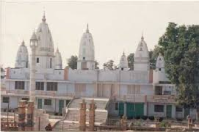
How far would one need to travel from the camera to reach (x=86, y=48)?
86.2 feet

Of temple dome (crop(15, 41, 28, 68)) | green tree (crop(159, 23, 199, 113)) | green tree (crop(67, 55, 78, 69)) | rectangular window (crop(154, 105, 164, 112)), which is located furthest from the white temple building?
green tree (crop(67, 55, 78, 69))

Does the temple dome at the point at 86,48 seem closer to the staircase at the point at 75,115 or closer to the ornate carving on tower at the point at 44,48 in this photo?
the ornate carving on tower at the point at 44,48

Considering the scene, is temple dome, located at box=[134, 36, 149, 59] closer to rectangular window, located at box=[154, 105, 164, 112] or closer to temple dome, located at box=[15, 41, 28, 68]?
rectangular window, located at box=[154, 105, 164, 112]

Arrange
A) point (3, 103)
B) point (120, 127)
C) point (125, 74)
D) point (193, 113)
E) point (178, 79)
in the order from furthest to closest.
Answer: point (3, 103) < point (125, 74) < point (193, 113) < point (178, 79) < point (120, 127)

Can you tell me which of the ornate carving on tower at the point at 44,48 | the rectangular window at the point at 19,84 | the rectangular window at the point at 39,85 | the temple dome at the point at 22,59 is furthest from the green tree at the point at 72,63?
the rectangular window at the point at 39,85

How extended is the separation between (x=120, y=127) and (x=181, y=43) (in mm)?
5885

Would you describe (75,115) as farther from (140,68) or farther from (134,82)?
(140,68)

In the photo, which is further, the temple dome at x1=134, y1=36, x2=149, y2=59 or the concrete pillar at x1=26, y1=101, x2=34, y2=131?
the temple dome at x1=134, y1=36, x2=149, y2=59

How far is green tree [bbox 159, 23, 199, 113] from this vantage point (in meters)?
19.2

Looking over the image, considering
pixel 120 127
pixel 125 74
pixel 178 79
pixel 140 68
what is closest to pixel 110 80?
pixel 125 74

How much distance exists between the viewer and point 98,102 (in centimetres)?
2230

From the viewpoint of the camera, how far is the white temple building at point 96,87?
73.6ft

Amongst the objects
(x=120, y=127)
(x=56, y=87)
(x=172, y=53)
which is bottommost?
(x=120, y=127)

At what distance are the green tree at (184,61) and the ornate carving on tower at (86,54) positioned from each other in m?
5.99
